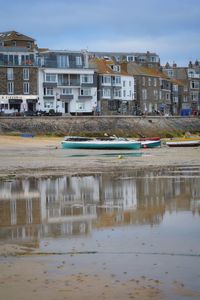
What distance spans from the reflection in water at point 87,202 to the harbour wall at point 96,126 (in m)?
36.2

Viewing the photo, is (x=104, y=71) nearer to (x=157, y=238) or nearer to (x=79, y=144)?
(x=79, y=144)

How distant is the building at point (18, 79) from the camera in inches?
2809

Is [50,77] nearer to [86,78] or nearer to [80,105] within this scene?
[86,78]

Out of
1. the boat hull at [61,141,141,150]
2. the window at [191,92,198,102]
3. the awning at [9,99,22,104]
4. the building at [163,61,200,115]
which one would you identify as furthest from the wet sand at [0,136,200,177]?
the window at [191,92,198,102]

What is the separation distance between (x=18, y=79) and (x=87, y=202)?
57844 mm

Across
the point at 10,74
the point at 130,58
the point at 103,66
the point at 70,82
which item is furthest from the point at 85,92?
the point at 130,58

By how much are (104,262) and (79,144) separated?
31898 mm

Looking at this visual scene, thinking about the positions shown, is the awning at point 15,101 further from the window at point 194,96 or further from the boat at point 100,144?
the window at point 194,96

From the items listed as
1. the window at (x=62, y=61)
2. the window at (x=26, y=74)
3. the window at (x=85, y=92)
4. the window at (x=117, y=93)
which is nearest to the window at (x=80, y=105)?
the window at (x=85, y=92)

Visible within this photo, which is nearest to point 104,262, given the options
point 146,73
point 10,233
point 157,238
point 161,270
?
point 161,270

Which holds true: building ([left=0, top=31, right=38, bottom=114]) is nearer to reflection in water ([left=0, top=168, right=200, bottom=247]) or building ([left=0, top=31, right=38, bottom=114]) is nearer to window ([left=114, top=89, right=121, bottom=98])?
window ([left=114, top=89, right=121, bottom=98])

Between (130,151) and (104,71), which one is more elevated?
(104,71)

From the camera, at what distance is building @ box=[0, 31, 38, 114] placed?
71.3 m

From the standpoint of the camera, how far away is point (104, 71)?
8538 cm
